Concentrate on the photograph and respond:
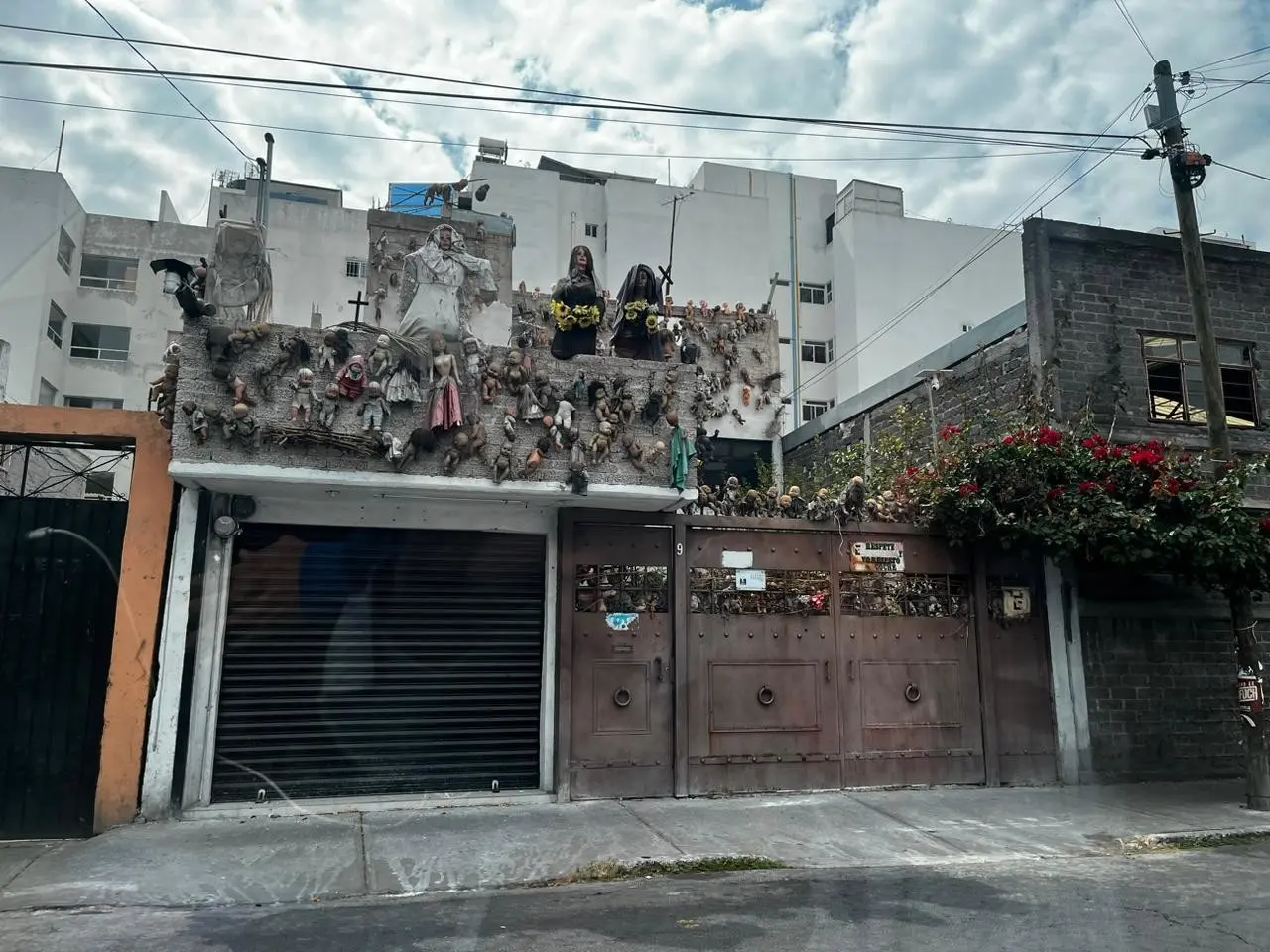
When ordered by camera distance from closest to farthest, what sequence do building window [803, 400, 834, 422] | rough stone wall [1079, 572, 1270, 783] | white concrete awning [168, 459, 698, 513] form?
1. white concrete awning [168, 459, 698, 513]
2. rough stone wall [1079, 572, 1270, 783]
3. building window [803, 400, 834, 422]

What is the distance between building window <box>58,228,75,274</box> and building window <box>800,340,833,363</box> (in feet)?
92.2

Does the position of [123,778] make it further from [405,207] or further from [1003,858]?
[405,207]

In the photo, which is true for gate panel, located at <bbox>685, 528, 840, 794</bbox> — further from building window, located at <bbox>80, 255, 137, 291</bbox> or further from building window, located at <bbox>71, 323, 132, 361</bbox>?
building window, located at <bbox>80, 255, 137, 291</bbox>

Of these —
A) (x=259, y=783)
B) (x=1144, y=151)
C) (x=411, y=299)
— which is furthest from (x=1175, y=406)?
(x=259, y=783)

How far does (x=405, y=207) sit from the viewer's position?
24594 mm

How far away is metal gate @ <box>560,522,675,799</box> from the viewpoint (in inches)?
337

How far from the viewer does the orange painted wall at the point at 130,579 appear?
7.40 meters

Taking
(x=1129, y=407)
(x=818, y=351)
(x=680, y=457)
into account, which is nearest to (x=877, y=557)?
(x=680, y=457)

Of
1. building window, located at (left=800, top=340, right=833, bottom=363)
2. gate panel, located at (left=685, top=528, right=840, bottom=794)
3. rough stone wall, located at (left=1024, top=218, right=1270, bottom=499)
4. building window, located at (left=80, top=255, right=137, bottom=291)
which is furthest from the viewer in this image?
building window, located at (left=800, top=340, right=833, bottom=363)

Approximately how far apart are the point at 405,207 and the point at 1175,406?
19.9 meters

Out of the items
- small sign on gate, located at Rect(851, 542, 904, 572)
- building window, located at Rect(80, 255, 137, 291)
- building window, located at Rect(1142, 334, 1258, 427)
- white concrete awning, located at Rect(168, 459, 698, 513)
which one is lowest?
small sign on gate, located at Rect(851, 542, 904, 572)

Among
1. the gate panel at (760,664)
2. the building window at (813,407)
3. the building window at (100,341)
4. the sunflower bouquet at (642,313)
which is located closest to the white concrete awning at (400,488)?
the gate panel at (760,664)

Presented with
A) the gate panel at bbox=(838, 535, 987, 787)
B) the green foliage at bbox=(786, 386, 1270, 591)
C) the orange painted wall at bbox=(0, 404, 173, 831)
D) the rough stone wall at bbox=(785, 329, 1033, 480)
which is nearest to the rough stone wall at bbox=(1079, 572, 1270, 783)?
the green foliage at bbox=(786, 386, 1270, 591)

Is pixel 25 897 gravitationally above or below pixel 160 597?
below
